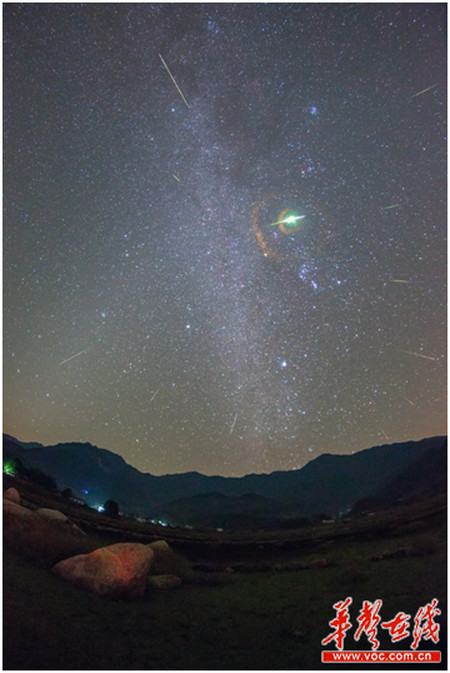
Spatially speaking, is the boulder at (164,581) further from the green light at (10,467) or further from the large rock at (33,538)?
the green light at (10,467)

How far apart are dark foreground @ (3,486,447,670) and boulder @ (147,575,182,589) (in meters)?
0.39

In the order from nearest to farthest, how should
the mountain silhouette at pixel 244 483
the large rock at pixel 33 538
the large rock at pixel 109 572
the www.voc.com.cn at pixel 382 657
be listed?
the www.voc.com.cn at pixel 382 657 < the large rock at pixel 109 572 < the large rock at pixel 33 538 < the mountain silhouette at pixel 244 483

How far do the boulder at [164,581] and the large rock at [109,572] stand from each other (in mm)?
943

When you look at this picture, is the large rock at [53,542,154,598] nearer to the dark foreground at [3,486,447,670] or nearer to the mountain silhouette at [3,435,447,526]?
the dark foreground at [3,486,447,670]

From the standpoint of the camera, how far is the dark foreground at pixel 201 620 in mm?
11844

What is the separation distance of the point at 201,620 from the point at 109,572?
4.40 meters

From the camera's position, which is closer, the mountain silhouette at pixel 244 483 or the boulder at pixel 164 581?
the boulder at pixel 164 581

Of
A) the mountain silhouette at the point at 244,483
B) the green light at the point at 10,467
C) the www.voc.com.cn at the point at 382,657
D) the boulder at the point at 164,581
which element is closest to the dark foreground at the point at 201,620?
the www.voc.com.cn at the point at 382,657

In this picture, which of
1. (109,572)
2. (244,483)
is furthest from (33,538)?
(244,483)

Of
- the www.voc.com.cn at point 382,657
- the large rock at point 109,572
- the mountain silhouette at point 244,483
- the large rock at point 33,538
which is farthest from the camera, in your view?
the mountain silhouette at point 244,483

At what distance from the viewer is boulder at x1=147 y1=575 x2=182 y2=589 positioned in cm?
1652

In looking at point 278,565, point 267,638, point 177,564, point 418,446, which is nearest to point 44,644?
point 267,638

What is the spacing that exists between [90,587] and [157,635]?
359 centimetres

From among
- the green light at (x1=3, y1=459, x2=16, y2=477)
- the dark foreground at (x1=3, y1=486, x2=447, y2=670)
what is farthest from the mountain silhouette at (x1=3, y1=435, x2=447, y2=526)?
the dark foreground at (x1=3, y1=486, x2=447, y2=670)
